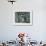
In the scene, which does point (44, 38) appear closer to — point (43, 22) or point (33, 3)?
point (43, 22)

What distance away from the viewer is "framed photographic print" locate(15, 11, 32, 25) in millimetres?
4688

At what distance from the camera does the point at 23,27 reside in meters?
4.71

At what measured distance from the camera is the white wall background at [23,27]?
15.3 feet

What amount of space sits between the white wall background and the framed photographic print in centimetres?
14

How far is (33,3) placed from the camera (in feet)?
15.4

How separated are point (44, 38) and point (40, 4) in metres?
1.18

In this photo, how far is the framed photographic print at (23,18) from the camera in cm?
469

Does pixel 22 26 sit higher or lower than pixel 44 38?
higher

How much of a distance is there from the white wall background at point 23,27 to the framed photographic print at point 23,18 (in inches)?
5.4

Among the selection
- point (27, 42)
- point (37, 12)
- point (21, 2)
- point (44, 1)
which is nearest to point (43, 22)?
point (37, 12)

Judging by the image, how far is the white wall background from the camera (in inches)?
184

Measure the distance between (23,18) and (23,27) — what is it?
313mm

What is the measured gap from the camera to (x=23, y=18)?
186 inches

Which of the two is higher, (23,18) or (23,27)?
(23,18)
